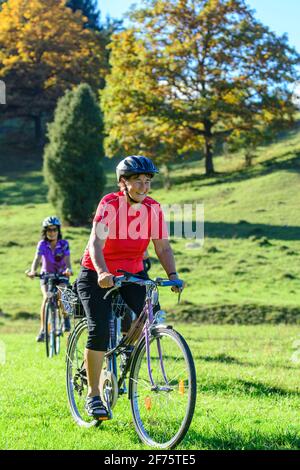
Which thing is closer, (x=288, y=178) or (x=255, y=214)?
(x=255, y=214)

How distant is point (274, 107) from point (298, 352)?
111 feet

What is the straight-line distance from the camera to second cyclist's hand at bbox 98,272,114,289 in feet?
19.8

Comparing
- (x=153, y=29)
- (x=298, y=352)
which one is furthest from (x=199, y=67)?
(x=298, y=352)

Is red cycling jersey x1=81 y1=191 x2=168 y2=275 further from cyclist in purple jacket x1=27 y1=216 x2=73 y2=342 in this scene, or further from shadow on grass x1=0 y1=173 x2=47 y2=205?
shadow on grass x1=0 y1=173 x2=47 y2=205

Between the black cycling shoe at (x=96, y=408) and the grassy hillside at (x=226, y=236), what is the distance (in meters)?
14.4

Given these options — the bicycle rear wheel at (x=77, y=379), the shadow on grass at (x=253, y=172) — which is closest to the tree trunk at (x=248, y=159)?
the shadow on grass at (x=253, y=172)

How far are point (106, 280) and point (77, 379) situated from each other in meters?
1.59

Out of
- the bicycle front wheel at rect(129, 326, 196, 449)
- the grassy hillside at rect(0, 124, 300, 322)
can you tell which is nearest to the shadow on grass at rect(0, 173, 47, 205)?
the grassy hillside at rect(0, 124, 300, 322)

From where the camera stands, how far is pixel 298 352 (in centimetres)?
1270

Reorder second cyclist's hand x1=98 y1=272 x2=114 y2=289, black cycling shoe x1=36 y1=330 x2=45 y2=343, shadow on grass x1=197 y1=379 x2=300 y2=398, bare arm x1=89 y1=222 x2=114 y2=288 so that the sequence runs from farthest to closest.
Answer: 1. black cycling shoe x1=36 y1=330 x2=45 y2=343
2. shadow on grass x1=197 y1=379 x2=300 y2=398
3. bare arm x1=89 y1=222 x2=114 y2=288
4. second cyclist's hand x1=98 y1=272 x2=114 y2=289

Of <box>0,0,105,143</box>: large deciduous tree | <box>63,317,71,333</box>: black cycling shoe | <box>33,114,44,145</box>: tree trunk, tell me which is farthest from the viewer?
<box>33,114,44,145</box>: tree trunk

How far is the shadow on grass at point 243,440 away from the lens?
5.91 meters

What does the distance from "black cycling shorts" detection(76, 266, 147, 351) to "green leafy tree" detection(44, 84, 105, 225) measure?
101ft

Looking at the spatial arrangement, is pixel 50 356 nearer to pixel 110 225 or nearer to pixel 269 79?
pixel 110 225
